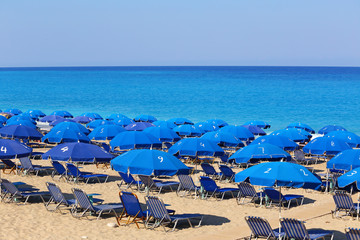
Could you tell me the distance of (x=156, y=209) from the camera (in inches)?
445

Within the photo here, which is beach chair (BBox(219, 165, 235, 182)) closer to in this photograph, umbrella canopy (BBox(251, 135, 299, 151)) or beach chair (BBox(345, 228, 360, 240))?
umbrella canopy (BBox(251, 135, 299, 151))

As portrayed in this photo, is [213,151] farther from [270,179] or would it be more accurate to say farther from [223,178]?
[270,179]

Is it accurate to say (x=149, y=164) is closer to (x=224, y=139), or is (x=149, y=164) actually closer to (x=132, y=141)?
(x=132, y=141)

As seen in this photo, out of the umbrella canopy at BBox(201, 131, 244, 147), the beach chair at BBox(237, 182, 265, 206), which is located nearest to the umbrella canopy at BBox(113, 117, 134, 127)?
the umbrella canopy at BBox(201, 131, 244, 147)

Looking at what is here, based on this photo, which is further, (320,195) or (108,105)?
(108,105)

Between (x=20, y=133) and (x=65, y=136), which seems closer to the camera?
(x=65, y=136)

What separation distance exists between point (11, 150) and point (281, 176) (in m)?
6.30

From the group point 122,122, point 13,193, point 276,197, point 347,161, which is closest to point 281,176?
point 276,197

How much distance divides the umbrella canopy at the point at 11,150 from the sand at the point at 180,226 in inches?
47.9

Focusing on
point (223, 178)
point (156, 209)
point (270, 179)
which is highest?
point (270, 179)

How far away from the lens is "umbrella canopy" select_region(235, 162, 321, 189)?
10.7m

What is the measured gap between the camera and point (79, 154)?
557 inches

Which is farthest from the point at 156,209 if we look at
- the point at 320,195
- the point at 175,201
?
the point at 320,195

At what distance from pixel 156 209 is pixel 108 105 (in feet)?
224
